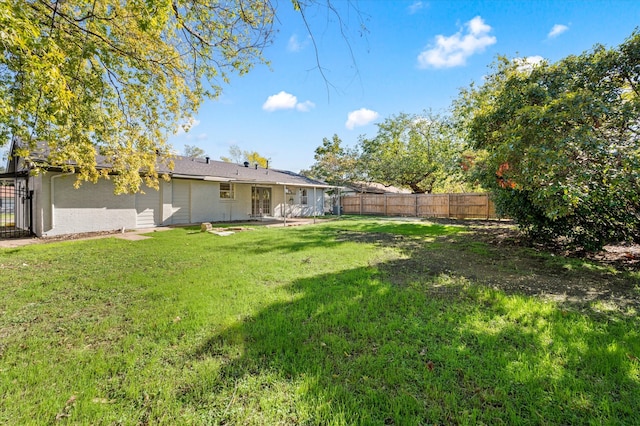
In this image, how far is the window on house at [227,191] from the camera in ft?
52.7

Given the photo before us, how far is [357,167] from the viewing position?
91.1ft

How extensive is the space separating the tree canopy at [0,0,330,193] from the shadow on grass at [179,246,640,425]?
3.52 metres

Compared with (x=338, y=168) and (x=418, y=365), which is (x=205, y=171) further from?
(x=418, y=365)

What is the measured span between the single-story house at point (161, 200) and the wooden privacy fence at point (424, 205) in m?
6.07

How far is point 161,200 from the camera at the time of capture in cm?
1326

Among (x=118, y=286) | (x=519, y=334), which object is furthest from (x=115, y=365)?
(x=519, y=334)

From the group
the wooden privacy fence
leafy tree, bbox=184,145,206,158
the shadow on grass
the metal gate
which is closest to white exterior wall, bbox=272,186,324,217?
the wooden privacy fence

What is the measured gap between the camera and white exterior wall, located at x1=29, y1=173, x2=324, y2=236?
1009 cm

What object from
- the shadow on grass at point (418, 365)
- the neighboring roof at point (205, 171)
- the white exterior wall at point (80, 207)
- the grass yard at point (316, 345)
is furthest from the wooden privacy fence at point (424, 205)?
the white exterior wall at point (80, 207)

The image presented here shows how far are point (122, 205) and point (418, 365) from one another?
13.2 m

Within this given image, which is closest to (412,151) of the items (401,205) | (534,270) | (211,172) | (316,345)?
(401,205)

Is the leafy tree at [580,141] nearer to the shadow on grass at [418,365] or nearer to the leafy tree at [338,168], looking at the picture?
the shadow on grass at [418,365]

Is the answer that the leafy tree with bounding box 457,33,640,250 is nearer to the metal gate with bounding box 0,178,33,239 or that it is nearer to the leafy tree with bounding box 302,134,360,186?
the metal gate with bounding box 0,178,33,239

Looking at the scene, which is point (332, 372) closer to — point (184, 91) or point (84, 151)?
point (184, 91)
